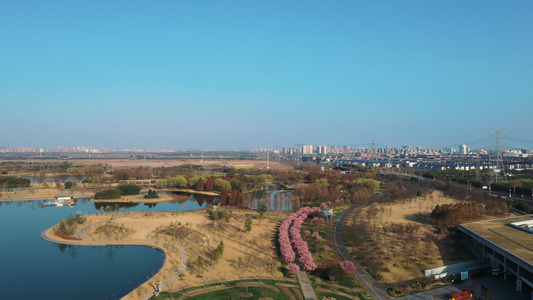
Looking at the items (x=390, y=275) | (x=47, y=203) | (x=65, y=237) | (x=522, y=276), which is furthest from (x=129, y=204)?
(x=522, y=276)

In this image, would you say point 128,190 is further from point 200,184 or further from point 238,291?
point 238,291

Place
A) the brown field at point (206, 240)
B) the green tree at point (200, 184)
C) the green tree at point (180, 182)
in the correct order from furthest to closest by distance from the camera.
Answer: the green tree at point (180, 182)
the green tree at point (200, 184)
the brown field at point (206, 240)

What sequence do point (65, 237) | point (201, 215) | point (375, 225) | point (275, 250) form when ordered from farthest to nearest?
1. point (201, 215)
2. point (375, 225)
3. point (65, 237)
4. point (275, 250)

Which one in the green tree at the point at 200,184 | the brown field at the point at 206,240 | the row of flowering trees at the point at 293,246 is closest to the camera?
the brown field at the point at 206,240

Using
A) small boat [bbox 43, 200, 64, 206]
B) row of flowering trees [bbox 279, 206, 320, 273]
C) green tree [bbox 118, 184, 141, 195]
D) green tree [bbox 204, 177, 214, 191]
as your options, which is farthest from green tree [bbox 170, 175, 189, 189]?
row of flowering trees [bbox 279, 206, 320, 273]

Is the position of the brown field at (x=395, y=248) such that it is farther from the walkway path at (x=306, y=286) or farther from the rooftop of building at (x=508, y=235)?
the walkway path at (x=306, y=286)

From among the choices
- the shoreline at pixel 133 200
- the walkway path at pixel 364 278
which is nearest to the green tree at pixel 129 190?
the shoreline at pixel 133 200

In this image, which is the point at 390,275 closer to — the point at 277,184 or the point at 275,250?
the point at 275,250
